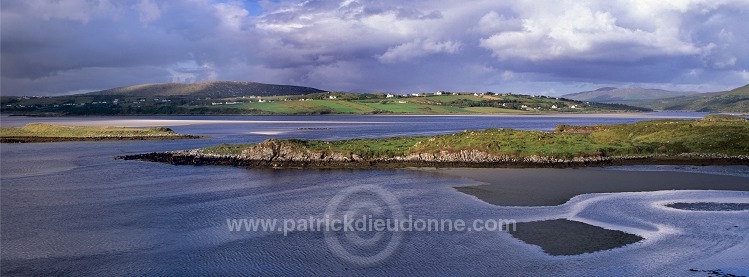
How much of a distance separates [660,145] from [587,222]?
Result: 32.5 metres

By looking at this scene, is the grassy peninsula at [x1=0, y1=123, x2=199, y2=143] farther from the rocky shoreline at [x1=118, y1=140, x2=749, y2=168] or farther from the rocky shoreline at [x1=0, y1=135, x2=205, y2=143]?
the rocky shoreline at [x1=118, y1=140, x2=749, y2=168]

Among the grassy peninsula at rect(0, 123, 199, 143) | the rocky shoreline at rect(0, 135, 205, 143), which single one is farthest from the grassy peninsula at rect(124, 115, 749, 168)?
the grassy peninsula at rect(0, 123, 199, 143)

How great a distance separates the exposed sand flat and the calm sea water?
232cm

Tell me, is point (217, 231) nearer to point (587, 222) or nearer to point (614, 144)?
point (587, 222)

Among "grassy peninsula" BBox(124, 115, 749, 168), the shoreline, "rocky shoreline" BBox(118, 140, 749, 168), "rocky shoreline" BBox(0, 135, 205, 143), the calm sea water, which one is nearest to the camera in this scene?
the calm sea water

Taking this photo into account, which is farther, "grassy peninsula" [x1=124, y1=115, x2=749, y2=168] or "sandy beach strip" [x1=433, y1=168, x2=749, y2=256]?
"grassy peninsula" [x1=124, y1=115, x2=749, y2=168]

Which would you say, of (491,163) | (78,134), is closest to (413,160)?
(491,163)

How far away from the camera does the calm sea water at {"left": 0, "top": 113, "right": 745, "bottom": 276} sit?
773 inches

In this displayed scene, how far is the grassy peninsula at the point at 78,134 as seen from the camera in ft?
274

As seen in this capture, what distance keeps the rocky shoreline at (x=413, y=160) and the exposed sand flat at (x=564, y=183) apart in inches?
121

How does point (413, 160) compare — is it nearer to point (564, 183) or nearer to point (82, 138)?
point (564, 183)

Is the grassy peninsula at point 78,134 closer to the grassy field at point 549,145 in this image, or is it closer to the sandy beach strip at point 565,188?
the grassy field at point 549,145

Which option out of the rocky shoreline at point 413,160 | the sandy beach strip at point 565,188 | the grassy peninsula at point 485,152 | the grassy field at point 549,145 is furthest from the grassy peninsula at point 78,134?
the sandy beach strip at point 565,188

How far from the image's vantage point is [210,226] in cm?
2603
